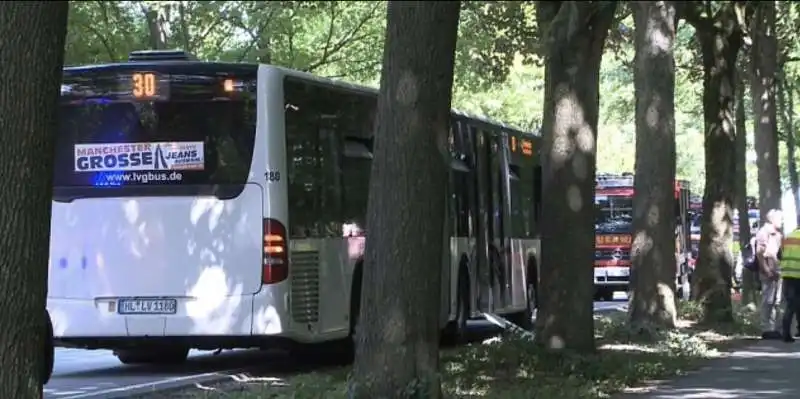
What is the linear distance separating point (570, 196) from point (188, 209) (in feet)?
12.8

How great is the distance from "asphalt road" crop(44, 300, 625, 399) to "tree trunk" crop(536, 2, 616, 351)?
11.5 ft

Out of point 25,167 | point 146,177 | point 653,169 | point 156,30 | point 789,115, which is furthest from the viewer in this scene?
point 789,115

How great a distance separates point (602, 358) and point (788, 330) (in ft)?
20.1

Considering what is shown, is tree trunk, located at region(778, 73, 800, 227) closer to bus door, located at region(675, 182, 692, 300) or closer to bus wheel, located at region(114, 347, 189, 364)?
bus door, located at region(675, 182, 692, 300)

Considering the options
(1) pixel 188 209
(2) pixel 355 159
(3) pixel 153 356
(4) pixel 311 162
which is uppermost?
(2) pixel 355 159

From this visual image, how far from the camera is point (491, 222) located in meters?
20.3

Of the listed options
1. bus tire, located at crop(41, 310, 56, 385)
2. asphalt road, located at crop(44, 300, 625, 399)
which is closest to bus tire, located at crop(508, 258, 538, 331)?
asphalt road, located at crop(44, 300, 625, 399)

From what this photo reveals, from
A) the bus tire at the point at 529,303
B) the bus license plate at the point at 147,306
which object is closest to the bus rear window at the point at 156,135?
the bus license plate at the point at 147,306

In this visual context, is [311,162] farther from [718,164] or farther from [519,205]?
[718,164]

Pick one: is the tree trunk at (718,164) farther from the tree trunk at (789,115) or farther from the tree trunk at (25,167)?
the tree trunk at (25,167)

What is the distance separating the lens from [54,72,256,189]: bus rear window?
548 inches

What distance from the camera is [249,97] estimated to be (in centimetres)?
1394

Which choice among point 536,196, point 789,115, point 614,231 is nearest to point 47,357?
point 536,196

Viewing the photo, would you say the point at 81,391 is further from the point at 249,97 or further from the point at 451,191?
the point at 451,191
